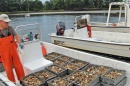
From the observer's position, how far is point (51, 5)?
66.5m

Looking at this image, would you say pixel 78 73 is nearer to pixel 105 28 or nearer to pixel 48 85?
pixel 48 85

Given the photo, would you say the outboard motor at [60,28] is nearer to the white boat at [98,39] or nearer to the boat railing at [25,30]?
the white boat at [98,39]

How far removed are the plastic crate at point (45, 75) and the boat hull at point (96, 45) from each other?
3483 mm

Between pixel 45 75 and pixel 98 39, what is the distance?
4877mm

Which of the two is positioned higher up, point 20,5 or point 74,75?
point 20,5

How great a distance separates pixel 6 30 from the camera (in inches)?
151

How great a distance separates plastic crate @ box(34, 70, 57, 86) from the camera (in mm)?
3756

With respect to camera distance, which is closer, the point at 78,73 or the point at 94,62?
the point at 78,73

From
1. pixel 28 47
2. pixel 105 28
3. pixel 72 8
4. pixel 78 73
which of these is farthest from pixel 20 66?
pixel 72 8

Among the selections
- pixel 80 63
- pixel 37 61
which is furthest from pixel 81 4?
pixel 37 61

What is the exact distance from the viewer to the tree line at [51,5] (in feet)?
189

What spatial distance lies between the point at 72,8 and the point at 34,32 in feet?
184

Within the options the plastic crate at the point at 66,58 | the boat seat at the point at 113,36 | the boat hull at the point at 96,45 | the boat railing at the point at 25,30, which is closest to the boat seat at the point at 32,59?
the boat railing at the point at 25,30

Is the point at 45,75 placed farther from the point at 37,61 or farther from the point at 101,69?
the point at 101,69
